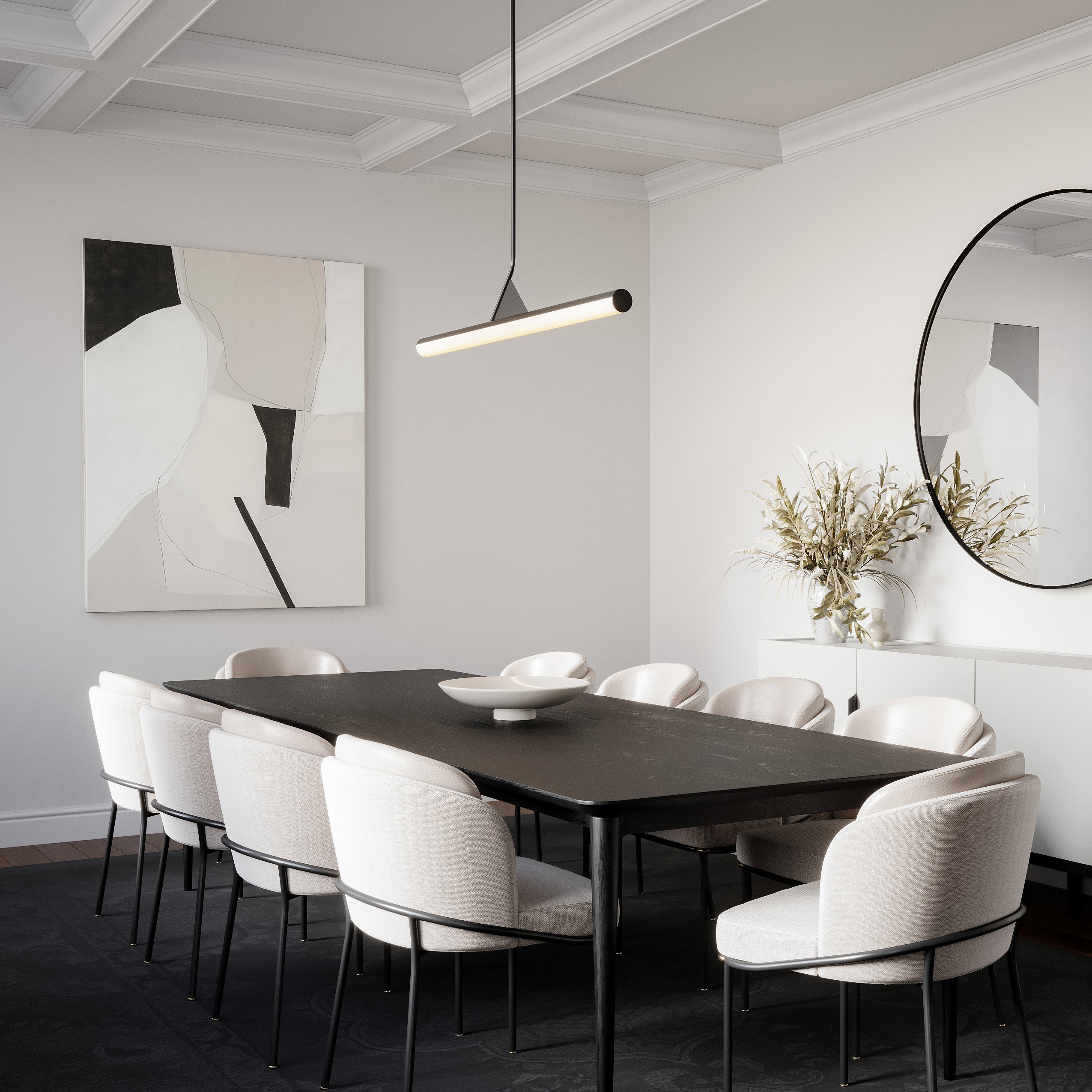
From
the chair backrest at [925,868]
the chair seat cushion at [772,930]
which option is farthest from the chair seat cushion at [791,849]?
the chair backrest at [925,868]

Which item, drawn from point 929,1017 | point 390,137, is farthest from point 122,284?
point 929,1017

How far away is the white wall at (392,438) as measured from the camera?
5.50 metres

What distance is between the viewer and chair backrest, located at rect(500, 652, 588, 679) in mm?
5020

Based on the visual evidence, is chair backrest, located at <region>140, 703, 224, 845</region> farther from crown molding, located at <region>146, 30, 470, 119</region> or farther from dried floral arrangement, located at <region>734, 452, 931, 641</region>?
dried floral arrangement, located at <region>734, 452, 931, 641</region>

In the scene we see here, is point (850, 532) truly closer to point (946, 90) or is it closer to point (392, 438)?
point (946, 90)

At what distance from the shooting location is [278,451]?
5953mm

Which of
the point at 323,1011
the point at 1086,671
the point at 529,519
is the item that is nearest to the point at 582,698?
the point at 323,1011

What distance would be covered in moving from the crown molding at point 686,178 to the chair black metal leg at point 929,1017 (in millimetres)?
4437

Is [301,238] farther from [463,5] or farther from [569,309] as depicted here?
[569,309]

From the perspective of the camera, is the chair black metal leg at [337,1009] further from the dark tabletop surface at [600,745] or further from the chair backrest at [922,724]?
the chair backrest at [922,724]

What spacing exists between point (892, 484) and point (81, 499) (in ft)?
11.6

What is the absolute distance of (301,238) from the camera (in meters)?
6.05

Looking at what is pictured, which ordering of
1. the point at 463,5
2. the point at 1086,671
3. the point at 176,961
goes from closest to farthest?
the point at 176,961
the point at 1086,671
the point at 463,5

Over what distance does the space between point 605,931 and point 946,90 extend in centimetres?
398
